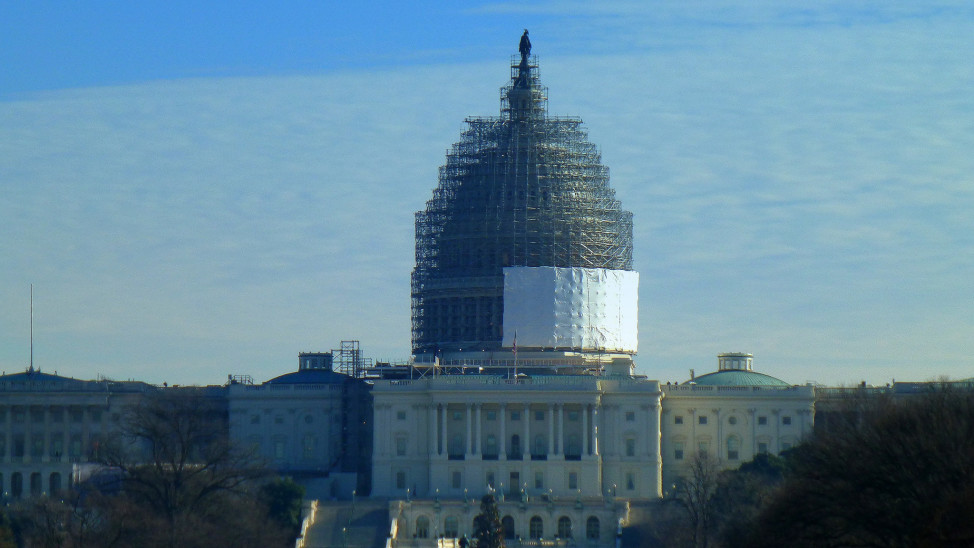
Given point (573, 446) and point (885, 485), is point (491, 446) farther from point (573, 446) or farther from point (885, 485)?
point (885, 485)

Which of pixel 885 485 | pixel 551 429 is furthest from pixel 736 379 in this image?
pixel 885 485

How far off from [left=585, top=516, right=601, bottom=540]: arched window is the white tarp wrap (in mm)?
29723

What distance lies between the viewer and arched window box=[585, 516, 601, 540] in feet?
494

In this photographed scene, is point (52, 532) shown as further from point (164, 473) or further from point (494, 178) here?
point (494, 178)

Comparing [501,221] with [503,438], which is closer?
[503,438]

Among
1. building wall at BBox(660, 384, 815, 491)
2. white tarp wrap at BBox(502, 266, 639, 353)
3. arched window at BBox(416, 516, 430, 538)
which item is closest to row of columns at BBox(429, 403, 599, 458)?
building wall at BBox(660, 384, 815, 491)

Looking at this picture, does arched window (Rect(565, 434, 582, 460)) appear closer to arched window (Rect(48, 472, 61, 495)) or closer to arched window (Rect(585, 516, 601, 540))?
arched window (Rect(585, 516, 601, 540))

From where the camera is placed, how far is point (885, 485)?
9344 centimetres

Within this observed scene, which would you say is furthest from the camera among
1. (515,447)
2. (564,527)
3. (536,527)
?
(515,447)

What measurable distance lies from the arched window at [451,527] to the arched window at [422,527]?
1041mm

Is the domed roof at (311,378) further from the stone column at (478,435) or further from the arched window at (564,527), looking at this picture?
the arched window at (564,527)

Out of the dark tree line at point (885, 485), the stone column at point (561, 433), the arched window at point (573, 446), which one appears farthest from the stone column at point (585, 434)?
the dark tree line at point (885, 485)

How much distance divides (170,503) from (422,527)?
25192mm

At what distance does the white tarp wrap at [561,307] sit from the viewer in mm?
179125
